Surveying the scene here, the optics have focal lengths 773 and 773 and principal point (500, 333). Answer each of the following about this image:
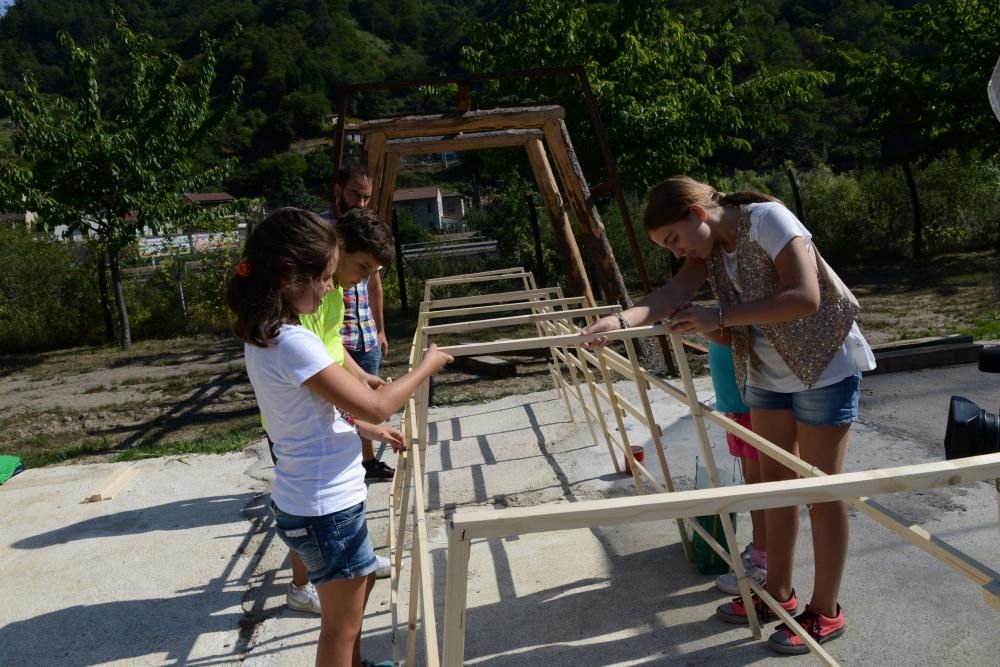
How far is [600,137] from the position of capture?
5.81 m

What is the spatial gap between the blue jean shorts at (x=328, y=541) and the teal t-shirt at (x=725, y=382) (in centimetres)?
167

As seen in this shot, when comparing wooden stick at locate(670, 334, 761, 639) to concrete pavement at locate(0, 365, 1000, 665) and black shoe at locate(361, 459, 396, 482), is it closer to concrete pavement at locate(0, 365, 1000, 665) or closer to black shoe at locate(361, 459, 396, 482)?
concrete pavement at locate(0, 365, 1000, 665)

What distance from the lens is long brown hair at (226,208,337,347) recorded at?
6.20ft

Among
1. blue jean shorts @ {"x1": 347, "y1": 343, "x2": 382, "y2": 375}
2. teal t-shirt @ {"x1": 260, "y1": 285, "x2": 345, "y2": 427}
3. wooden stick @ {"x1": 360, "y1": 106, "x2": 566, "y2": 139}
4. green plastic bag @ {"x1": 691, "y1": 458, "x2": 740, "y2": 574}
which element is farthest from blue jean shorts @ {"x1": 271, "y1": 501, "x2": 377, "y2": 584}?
wooden stick @ {"x1": 360, "y1": 106, "x2": 566, "y2": 139}

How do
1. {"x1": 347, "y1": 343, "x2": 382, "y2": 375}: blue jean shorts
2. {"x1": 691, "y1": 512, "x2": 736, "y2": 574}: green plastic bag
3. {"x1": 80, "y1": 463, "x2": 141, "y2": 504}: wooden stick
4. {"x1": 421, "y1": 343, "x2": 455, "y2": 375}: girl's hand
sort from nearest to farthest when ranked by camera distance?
{"x1": 421, "y1": 343, "x2": 455, "y2": 375}: girl's hand < {"x1": 691, "y1": 512, "x2": 736, "y2": 574}: green plastic bag < {"x1": 347, "y1": 343, "x2": 382, "y2": 375}: blue jean shorts < {"x1": 80, "y1": 463, "x2": 141, "y2": 504}: wooden stick

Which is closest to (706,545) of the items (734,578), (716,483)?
(734,578)

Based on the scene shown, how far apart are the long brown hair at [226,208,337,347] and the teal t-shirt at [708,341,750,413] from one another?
1760 mm

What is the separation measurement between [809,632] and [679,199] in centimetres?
142

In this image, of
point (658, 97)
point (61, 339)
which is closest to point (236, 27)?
point (61, 339)

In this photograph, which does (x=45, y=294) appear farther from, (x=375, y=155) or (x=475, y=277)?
(x=475, y=277)

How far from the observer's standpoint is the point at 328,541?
1987 millimetres

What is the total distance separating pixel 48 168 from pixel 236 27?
4042 millimetres

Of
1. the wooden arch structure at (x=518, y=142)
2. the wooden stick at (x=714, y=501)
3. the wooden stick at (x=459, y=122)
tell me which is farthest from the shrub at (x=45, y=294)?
the wooden stick at (x=714, y=501)

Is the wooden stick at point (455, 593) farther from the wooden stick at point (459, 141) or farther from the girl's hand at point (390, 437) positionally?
the wooden stick at point (459, 141)
